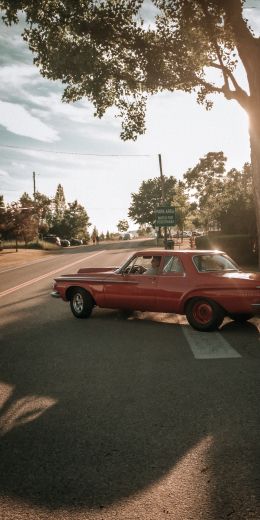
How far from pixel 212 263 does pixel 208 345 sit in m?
1.90

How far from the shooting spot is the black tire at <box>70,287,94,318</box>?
8.66m

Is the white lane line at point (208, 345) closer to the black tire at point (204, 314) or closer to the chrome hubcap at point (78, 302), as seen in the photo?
the black tire at point (204, 314)

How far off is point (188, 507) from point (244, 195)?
3261cm

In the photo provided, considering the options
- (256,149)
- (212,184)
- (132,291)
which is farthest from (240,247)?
(212,184)

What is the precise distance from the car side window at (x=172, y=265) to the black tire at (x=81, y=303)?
1.89 metres

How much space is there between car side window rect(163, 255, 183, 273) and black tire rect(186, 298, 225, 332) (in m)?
0.68

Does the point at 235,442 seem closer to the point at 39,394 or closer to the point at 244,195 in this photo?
the point at 39,394

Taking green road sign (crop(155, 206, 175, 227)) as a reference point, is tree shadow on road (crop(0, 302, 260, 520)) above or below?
below

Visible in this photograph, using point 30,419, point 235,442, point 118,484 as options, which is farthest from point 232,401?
point 30,419

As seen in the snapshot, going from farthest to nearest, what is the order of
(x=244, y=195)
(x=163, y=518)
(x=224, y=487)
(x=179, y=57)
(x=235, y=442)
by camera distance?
1. (x=244, y=195)
2. (x=179, y=57)
3. (x=235, y=442)
4. (x=224, y=487)
5. (x=163, y=518)

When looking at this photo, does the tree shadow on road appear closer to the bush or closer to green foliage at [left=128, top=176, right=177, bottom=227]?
the bush

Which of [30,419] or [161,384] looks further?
[161,384]

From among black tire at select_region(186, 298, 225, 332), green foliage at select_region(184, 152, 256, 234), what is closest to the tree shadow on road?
black tire at select_region(186, 298, 225, 332)

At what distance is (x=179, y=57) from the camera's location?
12.9 m
